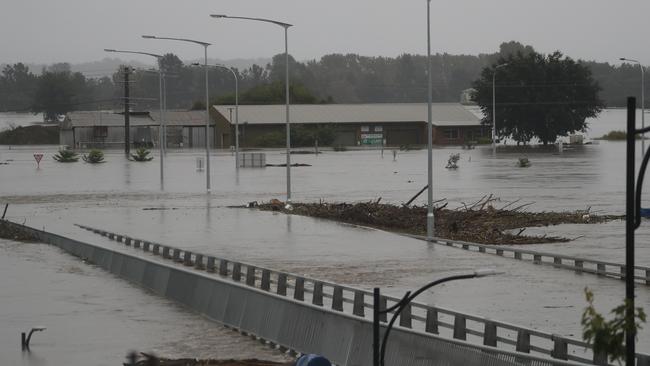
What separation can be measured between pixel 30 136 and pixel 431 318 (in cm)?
17738

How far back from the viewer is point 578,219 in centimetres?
4331

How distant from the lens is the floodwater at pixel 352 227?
2572 cm

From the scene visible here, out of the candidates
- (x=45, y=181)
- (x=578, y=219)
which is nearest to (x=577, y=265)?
(x=578, y=219)

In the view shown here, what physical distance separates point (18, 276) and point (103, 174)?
55.9m

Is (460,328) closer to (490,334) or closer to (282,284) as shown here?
(490,334)

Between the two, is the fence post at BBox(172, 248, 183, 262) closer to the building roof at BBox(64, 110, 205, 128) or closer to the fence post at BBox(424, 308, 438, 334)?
the fence post at BBox(424, 308, 438, 334)

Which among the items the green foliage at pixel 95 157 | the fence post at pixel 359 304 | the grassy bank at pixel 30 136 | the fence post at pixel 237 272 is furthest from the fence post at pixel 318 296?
the grassy bank at pixel 30 136

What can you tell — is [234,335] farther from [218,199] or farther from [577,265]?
[218,199]

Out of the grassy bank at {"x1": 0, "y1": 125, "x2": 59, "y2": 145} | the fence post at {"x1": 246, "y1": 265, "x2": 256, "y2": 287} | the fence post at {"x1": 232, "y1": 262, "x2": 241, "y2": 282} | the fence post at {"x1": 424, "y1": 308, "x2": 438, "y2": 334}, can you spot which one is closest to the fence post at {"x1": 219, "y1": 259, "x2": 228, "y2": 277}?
the fence post at {"x1": 232, "y1": 262, "x2": 241, "y2": 282}

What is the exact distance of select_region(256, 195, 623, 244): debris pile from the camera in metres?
38.2

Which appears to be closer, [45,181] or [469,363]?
[469,363]

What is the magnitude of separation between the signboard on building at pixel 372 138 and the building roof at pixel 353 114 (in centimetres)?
217

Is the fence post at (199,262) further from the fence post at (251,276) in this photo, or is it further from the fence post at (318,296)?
the fence post at (318,296)

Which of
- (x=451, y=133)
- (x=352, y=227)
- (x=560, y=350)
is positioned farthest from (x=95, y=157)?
(x=560, y=350)
